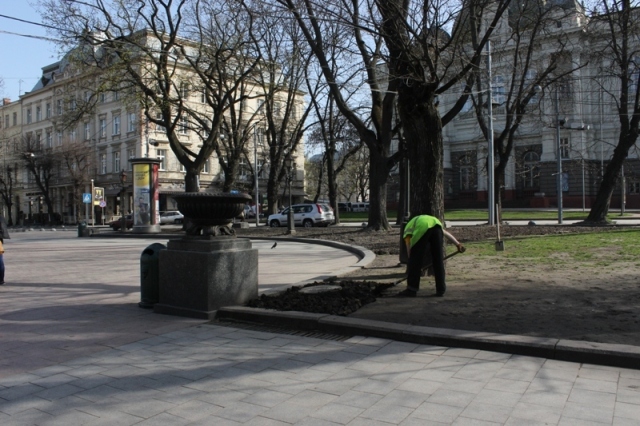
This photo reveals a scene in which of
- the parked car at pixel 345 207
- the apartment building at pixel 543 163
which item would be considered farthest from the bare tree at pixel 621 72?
the parked car at pixel 345 207

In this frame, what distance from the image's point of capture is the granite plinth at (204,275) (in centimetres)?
680

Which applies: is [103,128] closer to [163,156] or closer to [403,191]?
[163,156]

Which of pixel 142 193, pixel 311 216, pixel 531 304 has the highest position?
pixel 142 193

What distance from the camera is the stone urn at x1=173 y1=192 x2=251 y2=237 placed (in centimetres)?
686

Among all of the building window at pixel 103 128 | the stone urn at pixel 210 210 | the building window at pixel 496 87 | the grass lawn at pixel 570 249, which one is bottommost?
the grass lawn at pixel 570 249

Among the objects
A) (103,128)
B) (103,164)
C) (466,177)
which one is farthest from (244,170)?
(466,177)

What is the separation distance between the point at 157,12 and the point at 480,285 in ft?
75.0

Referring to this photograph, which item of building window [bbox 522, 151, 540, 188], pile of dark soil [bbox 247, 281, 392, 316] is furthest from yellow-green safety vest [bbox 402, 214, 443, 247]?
building window [bbox 522, 151, 540, 188]

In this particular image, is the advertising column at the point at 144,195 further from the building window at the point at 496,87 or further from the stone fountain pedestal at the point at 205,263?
the stone fountain pedestal at the point at 205,263

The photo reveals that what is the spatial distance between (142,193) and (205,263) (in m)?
25.1

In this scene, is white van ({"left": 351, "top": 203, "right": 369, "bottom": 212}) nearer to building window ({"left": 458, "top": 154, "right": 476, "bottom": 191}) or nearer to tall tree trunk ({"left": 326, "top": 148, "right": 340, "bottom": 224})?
building window ({"left": 458, "top": 154, "right": 476, "bottom": 191})

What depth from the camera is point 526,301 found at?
6945mm

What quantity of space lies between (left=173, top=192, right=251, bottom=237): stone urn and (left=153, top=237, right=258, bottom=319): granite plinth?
0.48ft

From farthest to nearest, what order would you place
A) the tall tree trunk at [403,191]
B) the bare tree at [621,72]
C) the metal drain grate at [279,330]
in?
the tall tree trunk at [403,191], the bare tree at [621,72], the metal drain grate at [279,330]
